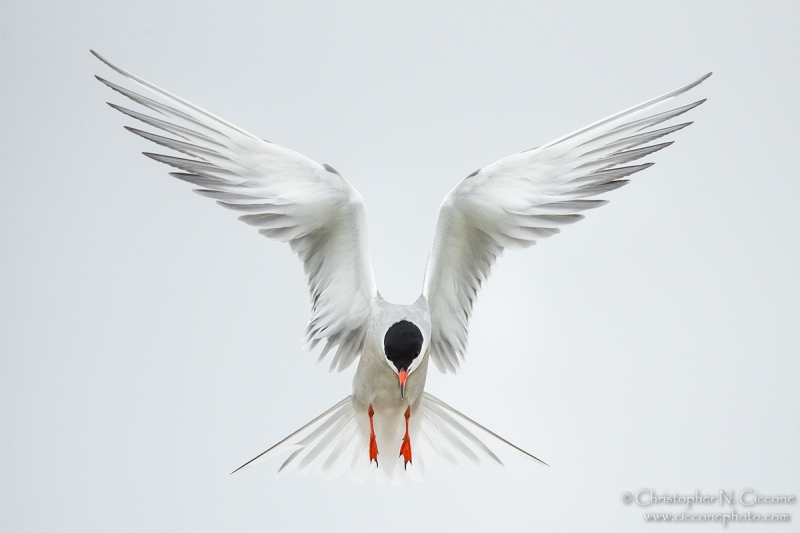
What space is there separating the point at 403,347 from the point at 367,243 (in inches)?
31.1

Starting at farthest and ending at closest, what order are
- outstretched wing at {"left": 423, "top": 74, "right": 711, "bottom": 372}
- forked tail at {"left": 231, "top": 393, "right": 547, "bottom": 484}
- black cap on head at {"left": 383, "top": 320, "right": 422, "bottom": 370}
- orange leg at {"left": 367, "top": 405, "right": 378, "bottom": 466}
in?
forked tail at {"left": 231, "top": 393, "right": 547, "bottom": 484}, orange leg at {"left": 367, "top": 405, "right": 378, "bottom": 466}, outstretched wing at {"left": 423, "top": 74, "right": 711, "bottom": 372}, black cap on head at {"left": 383, "top": 320, "right": 422, "bottom": 370}

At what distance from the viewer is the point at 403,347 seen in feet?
15.8

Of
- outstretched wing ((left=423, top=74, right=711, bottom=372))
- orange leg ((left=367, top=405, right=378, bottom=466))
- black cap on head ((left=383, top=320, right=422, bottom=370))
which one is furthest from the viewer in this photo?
orange leg ((left=367, top=405, right=378, bottom=466))

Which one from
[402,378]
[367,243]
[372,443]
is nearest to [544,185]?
[367,243]

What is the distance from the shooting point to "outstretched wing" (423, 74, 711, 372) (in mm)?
5164

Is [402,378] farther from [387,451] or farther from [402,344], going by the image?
[387,451]

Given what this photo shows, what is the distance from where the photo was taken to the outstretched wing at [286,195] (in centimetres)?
494

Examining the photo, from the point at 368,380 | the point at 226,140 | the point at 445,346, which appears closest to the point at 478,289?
the point at 445,346

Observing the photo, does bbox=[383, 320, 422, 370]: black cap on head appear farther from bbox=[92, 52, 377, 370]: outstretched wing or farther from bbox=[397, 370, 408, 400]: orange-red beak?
bbox=[92, 52, 377, 370]: outstretched wing

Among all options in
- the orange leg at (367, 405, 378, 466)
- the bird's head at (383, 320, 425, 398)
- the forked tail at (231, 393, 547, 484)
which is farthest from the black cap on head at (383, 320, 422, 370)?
the forked tail at (231, 393, 547, 484)

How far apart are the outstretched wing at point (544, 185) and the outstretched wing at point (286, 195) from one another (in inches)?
18.4

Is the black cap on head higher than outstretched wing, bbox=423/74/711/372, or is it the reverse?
outstretched wing, bbox=423/74/711/372

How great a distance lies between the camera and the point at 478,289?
580 centimetres

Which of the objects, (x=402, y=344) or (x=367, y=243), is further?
(x=367, y=243)
